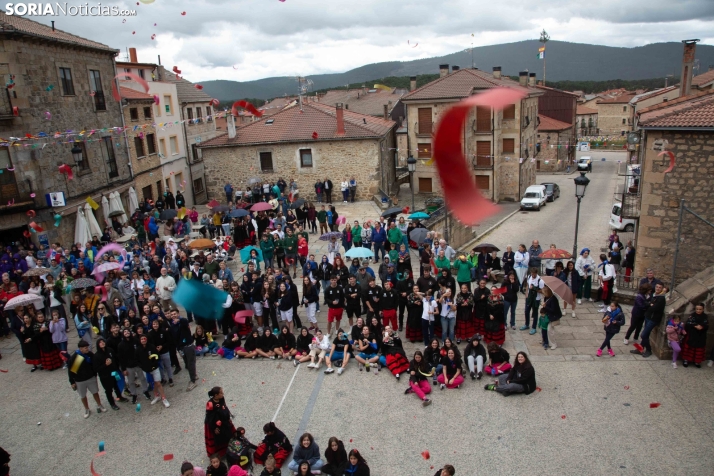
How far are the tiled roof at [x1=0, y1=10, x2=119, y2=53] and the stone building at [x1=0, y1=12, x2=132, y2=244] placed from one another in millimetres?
35

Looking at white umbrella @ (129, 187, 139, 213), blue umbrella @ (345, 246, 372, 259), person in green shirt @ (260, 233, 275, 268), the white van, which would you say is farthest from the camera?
the white van

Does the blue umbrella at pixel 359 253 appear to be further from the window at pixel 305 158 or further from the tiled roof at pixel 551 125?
the tiled roof at pixel 551 125

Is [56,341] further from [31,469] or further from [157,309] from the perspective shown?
[31,469]

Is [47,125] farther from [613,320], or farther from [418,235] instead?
[613,320]

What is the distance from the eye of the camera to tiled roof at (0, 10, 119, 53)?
17078 millimetres

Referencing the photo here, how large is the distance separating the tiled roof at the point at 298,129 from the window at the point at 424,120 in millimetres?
3845

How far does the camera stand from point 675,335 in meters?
9.98

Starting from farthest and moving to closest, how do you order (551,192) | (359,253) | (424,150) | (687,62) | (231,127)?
(551,192) < (424,150) < (231,127) < (687,62) < (359,253)

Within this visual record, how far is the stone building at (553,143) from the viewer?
48.4m

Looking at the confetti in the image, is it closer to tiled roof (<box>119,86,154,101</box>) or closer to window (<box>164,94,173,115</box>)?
tiled roof (<box>119,86,154,101</box>)

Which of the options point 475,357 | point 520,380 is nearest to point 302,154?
point 475,357

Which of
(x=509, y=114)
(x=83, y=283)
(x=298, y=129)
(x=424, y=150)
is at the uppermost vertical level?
(x=509, y=114)

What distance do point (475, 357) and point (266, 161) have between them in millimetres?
22019

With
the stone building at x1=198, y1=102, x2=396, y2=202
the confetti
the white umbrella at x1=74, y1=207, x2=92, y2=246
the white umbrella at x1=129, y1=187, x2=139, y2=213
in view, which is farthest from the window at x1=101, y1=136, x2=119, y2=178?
the confetti
